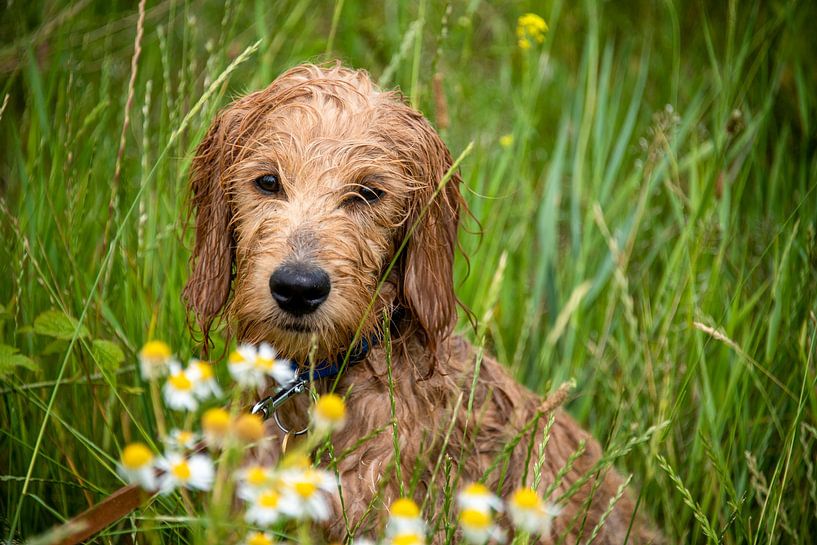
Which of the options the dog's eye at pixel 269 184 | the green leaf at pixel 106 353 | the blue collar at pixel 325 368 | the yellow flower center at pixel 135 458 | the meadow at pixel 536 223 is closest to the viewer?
the yellow flower center at pixel 135 458

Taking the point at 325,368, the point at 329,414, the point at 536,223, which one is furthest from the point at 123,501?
the point at 536,223

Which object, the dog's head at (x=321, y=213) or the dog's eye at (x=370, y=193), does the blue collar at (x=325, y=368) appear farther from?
the dog's eye at (x=370, y=193)

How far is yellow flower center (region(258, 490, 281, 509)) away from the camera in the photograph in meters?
1.31

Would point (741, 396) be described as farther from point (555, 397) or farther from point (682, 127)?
point (682, 127)

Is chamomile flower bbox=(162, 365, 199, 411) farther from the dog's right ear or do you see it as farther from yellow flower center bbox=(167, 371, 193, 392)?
the dog's right ear

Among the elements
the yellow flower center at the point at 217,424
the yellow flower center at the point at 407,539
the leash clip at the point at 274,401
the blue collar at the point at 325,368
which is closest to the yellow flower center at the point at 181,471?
the yellow flower center at the point at 217,424

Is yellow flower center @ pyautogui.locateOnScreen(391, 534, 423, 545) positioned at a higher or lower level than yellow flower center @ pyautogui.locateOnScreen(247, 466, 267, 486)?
lower

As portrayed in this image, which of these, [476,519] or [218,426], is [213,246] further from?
[476,519]

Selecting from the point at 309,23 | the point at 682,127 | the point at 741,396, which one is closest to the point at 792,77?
the point at 682,127

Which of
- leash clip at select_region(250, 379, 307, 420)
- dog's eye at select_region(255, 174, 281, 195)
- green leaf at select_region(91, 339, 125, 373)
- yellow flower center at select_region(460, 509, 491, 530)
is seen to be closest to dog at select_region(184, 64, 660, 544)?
dog's eye at select_region(255, 174, 281, 195)

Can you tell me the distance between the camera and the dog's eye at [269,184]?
290cm

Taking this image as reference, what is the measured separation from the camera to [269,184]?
2.91 metres

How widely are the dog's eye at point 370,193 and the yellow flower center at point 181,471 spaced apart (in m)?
1.67

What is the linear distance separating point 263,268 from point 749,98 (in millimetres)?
3852
